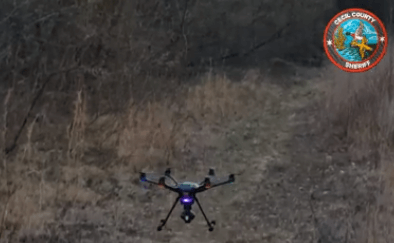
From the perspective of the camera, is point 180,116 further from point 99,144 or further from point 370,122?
point 370,122

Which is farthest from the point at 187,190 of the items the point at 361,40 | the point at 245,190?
the point at 361,40

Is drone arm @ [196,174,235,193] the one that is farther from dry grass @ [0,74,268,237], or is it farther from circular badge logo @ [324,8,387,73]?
circular badge logo @ [324,8,387,73]

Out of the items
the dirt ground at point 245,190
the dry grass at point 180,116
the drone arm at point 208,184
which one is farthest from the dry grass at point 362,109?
the drone arm at point 208,184

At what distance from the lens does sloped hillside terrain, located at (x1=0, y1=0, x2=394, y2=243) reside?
2.44 metres

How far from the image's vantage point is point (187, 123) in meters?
2.48

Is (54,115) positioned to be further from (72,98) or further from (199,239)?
(199,239)

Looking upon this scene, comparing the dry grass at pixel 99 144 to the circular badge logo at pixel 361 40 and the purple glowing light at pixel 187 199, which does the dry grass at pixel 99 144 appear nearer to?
the purple glowing light at pixel 187 199

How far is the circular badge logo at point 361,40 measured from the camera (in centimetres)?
245

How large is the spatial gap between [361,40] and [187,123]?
1.43m

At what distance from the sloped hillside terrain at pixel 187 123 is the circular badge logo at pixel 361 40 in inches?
3.0

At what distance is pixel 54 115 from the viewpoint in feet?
8.20

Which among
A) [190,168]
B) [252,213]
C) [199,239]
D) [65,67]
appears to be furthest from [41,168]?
[252,213]

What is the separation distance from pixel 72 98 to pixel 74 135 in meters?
0.28

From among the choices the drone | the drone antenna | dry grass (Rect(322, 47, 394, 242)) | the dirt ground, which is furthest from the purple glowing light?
dry grass (Rect(322, 47, 394, 242))
